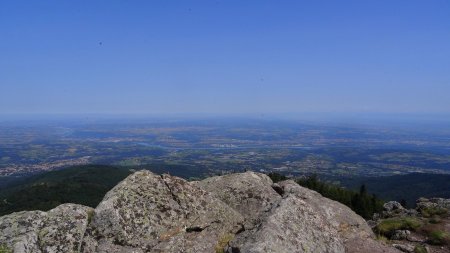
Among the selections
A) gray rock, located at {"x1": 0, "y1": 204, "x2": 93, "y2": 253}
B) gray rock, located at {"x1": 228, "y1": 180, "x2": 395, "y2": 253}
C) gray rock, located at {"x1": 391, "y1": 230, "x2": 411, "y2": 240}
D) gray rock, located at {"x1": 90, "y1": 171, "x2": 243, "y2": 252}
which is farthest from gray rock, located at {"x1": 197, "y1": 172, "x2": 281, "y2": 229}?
gray rock, located at {"x1": 0, "y1": 204, "x2": 93, "y2": 253}

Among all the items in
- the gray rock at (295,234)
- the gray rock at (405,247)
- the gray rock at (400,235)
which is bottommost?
the gray rock at (400,235)

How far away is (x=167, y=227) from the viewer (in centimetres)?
1547

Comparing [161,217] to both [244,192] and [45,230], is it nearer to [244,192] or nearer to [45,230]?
[45,230]

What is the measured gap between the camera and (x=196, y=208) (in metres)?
16.6

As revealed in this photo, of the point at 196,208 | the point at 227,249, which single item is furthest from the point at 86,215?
Result: the point at 227,249

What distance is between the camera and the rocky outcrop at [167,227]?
1388cm

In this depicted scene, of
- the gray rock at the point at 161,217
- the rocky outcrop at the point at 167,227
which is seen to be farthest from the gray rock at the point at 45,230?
the gray rock at the point at 161,217

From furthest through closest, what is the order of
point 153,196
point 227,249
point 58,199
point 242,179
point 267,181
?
point 58,199, point 267,181, point 242,179, point 153,196, point 227,249

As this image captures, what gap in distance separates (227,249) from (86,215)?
216 inches

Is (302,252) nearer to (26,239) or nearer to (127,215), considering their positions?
(127,215)

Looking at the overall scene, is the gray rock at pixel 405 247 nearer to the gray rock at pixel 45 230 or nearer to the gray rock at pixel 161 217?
the gray rock at pixel 161 217

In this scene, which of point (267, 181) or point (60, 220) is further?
point (267, 181)

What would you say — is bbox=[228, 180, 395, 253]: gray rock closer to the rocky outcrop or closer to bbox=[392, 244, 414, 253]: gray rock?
the rocky outcrop

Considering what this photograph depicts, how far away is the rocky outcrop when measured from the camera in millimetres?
13883
